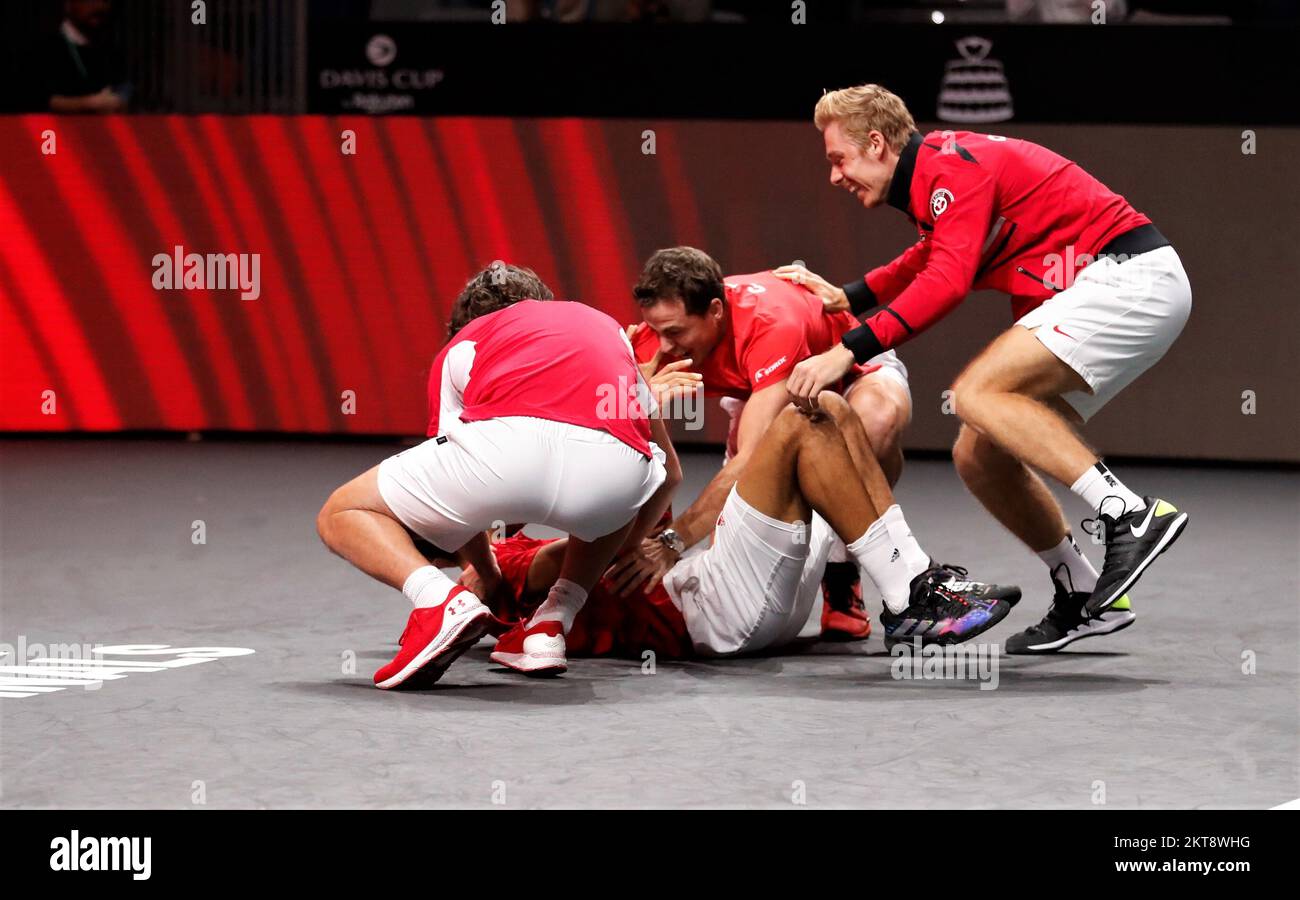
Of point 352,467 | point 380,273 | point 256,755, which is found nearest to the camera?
point 256,755

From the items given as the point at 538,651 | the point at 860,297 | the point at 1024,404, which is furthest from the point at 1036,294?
the point at 538,651

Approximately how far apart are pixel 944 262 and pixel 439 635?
173 cm

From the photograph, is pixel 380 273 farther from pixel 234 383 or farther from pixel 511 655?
pixel 511 655

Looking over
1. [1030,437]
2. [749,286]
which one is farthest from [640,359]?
[1030,437]

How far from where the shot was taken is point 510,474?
16.0ft

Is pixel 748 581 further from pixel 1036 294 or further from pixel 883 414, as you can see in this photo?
pixel 1036 294

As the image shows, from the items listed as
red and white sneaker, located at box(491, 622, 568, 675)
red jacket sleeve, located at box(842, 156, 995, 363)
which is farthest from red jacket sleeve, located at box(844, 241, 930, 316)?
red and white sneaker, located at box(491, 622, 568, 675)

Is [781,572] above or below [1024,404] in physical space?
below

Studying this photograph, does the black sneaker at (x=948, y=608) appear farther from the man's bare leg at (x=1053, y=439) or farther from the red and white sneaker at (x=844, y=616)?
the red and white sneaker at (x=844, y=616)

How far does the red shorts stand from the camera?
5383 mm

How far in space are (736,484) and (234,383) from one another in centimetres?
620

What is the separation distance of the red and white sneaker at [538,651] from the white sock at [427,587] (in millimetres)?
394

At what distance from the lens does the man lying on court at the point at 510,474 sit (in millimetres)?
4875

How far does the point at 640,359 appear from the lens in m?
6.26
